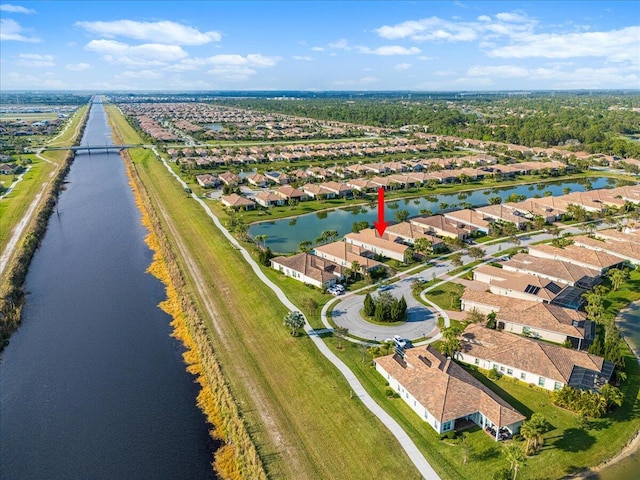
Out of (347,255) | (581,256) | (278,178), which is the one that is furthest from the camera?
(278,178)

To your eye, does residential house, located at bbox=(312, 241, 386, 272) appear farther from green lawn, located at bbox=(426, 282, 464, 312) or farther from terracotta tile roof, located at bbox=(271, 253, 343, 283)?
green lawn, located at bbox=(426, 282, 464, 312)

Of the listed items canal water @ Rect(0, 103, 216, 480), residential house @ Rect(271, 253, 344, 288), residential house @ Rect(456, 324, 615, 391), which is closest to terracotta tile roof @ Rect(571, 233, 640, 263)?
residential house @ Rect(456, 324, 615, 391)

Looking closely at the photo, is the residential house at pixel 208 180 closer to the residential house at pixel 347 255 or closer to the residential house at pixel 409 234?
the residential house at pixel 347 255

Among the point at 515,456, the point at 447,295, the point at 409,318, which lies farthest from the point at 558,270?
the point at 515,456

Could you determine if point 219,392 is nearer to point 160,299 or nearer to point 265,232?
point 160,299

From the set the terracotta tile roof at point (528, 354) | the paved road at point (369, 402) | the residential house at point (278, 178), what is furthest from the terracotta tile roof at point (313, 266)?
the residential house at point (278, 178)

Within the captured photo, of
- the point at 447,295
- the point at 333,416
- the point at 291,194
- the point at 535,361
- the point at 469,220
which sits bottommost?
the point at 333,416

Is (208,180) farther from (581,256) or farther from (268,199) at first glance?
(581,256)
